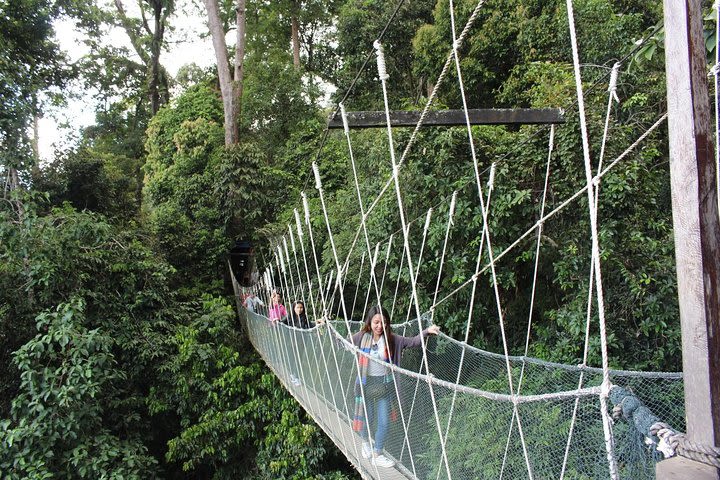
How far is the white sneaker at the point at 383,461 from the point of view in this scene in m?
1.90

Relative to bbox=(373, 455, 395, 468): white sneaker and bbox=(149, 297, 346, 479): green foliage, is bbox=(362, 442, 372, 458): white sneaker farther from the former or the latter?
bbox=(149, 297, 346, 479): green foliage

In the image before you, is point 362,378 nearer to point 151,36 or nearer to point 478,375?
point 478,375

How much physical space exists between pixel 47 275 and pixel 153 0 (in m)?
6.46

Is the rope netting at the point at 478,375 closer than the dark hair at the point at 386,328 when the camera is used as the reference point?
Yes

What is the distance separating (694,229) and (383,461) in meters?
1.48

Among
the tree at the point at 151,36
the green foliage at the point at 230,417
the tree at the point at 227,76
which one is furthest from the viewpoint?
the tree at the point at 151,36

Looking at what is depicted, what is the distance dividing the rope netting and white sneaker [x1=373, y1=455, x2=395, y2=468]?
1 centimetres

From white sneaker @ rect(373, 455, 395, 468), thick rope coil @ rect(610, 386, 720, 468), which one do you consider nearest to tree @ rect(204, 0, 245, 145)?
white sneaker @ rect(373, 455, 395, 468)

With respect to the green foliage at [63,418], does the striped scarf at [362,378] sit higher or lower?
higher

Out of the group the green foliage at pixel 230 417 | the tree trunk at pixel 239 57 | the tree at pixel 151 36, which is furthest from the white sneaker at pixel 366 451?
the tree at pixel 151 36

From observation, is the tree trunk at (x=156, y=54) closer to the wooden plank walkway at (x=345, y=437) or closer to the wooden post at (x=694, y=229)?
the wooden plank walkway at (x=345, y=437)

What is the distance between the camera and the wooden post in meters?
0.65

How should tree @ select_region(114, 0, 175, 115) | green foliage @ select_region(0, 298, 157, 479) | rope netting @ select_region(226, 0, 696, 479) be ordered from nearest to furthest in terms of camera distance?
rope netting @ select_region(226, 0, 696, 479), green foliage @ select_region(0, 298, 157, 479), tree @ select_region(114, 0, 175, 115)

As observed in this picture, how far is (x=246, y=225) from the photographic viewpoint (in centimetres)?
633
